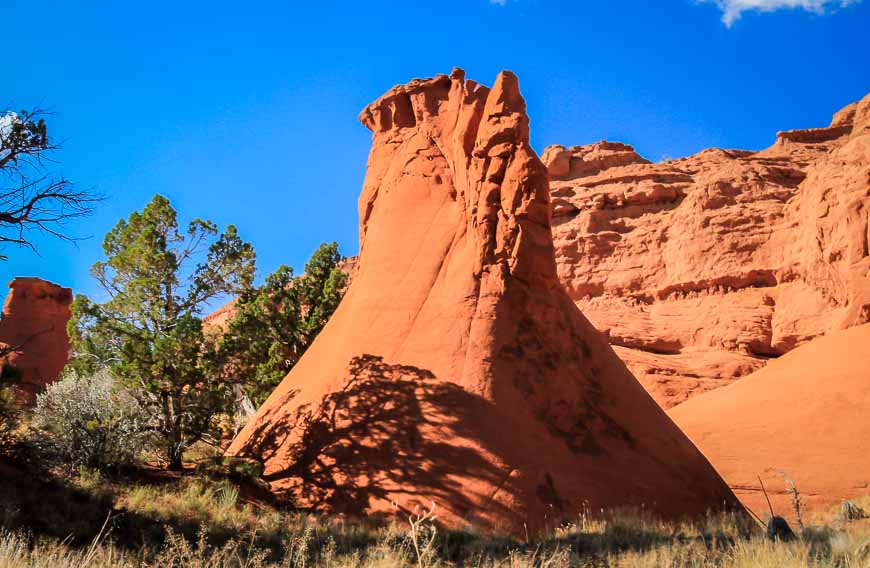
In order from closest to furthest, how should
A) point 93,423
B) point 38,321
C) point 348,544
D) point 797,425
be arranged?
point 348,544 → point 93,423 → point 797,425 → point 38,321

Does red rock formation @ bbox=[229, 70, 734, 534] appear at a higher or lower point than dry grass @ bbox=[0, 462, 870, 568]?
higher

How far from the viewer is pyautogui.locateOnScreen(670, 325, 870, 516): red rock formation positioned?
15.8 meters

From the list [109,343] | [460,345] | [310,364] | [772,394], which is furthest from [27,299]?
[772,394]

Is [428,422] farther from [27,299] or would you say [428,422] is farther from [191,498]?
[27,299]

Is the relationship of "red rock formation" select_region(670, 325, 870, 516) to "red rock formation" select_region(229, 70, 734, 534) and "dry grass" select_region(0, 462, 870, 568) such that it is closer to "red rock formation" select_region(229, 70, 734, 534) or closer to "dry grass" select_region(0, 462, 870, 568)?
"red rock formation" select_region(229, 70, 734, 534)

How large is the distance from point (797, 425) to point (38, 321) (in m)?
39.4

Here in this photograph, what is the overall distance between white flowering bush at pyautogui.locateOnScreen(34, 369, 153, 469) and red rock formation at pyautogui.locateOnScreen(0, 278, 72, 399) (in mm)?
26760

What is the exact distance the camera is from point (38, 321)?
35656mm

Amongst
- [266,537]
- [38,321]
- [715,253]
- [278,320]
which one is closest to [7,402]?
[266,537]

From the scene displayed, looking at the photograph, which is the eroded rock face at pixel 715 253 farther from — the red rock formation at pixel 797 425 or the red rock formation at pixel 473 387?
the red rock formation at pixel 473 387

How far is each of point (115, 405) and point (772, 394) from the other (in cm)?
2057

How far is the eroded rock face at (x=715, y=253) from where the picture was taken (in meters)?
25.1

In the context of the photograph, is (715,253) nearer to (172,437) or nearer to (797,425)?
(797,425)

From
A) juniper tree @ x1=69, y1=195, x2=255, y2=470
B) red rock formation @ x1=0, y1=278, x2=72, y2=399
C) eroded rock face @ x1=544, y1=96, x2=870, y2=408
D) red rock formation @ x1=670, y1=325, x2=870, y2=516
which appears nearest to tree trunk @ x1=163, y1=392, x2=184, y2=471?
juniper tree @ x1=69, y1=195, x2=255, y2=470
